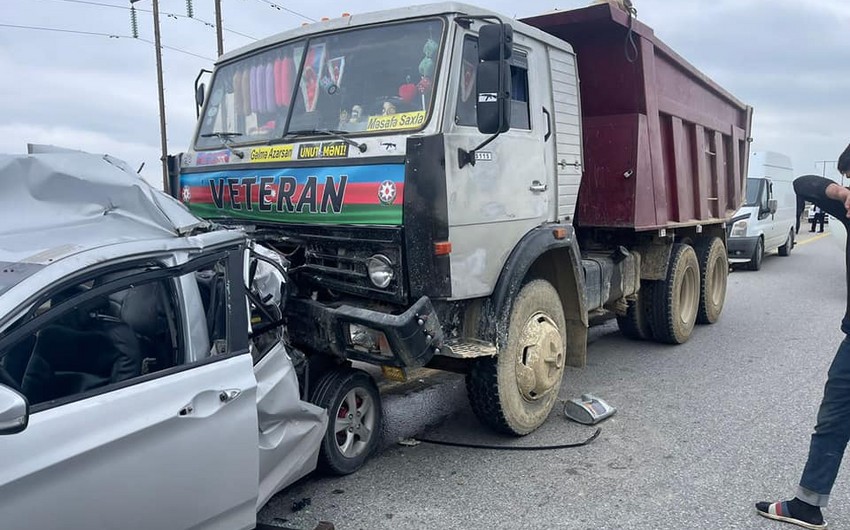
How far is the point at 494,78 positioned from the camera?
12.6ft

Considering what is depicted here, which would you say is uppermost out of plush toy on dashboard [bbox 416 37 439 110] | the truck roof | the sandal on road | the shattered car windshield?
the truck roof

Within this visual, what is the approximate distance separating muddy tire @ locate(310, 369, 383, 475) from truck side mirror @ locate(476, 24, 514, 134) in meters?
1.72

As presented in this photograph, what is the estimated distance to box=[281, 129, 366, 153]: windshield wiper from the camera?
13.2 ft

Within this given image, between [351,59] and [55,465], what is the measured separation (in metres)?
3.00

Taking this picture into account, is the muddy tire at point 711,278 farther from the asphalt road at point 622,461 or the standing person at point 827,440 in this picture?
the standing person at point 827,440

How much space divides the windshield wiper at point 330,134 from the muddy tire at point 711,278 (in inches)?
234

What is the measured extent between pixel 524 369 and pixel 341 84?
2.24m

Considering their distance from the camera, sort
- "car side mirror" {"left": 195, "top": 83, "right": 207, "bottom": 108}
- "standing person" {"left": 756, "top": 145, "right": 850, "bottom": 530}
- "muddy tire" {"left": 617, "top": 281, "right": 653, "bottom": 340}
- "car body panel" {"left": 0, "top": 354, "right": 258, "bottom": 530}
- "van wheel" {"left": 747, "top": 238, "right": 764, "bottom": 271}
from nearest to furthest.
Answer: "car body panel" {"left": 0, "top": 354, "right": 258, "bottom": 530}
"standing person" {"left": 756, "top": 145, "right": 850, "bottom": 530}
"car side mirror" {"left": 195, "top": 83, "right": 207, "bottom": 108}
"muddy tire" {"left": 617, "top": 281, "right": 653, "bottom": 340}
"van wheel" {"left": 747, "top": 238, "right": 764, "bottom": 271}

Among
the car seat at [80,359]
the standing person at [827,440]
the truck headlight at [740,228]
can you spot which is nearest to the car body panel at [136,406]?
the car seat at [80,359]

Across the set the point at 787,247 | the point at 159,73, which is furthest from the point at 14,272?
the point at 159,73

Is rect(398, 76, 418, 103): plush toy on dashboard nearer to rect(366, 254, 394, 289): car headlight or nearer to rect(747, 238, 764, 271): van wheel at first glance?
rect(366, 254, 394, 289): car headlight

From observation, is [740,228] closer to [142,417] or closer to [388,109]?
[388,109]

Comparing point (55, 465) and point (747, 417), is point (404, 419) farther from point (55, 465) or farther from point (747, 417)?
point (55, 465)

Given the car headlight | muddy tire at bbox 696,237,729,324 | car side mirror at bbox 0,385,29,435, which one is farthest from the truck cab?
muddy tire at bbox 696,237,729,324
